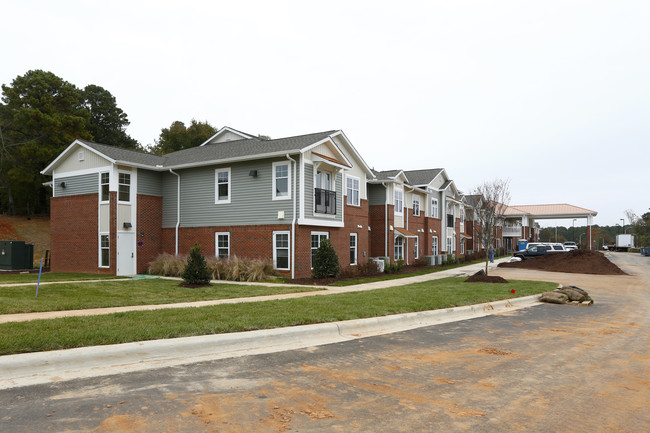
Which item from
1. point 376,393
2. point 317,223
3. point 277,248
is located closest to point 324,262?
point 317,223

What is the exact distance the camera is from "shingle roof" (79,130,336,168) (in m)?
21.6

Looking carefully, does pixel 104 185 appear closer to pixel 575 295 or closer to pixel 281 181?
pixel 281 181

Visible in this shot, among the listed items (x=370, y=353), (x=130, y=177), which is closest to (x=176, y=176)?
(x=130, y=177)

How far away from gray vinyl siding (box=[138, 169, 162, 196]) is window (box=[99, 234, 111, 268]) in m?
2.87

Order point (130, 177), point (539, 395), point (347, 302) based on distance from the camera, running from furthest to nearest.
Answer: point (130, 177) < point (347, 302) < point (539, 395)

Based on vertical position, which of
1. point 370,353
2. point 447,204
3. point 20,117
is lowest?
point 370,353

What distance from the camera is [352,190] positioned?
26.0 metres

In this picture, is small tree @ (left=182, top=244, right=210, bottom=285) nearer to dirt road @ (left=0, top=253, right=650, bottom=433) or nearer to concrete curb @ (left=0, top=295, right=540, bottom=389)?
concrete curb @ (left=0, top=295, right=540, bottom=389)

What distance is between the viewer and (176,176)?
79.8ft

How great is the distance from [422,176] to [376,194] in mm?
8742

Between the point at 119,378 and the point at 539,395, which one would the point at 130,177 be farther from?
the point at 539,395

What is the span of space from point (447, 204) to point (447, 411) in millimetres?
38509

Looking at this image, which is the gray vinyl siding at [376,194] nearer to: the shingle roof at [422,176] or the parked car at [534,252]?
the shingle roof at [422,176]

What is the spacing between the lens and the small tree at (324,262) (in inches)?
801
